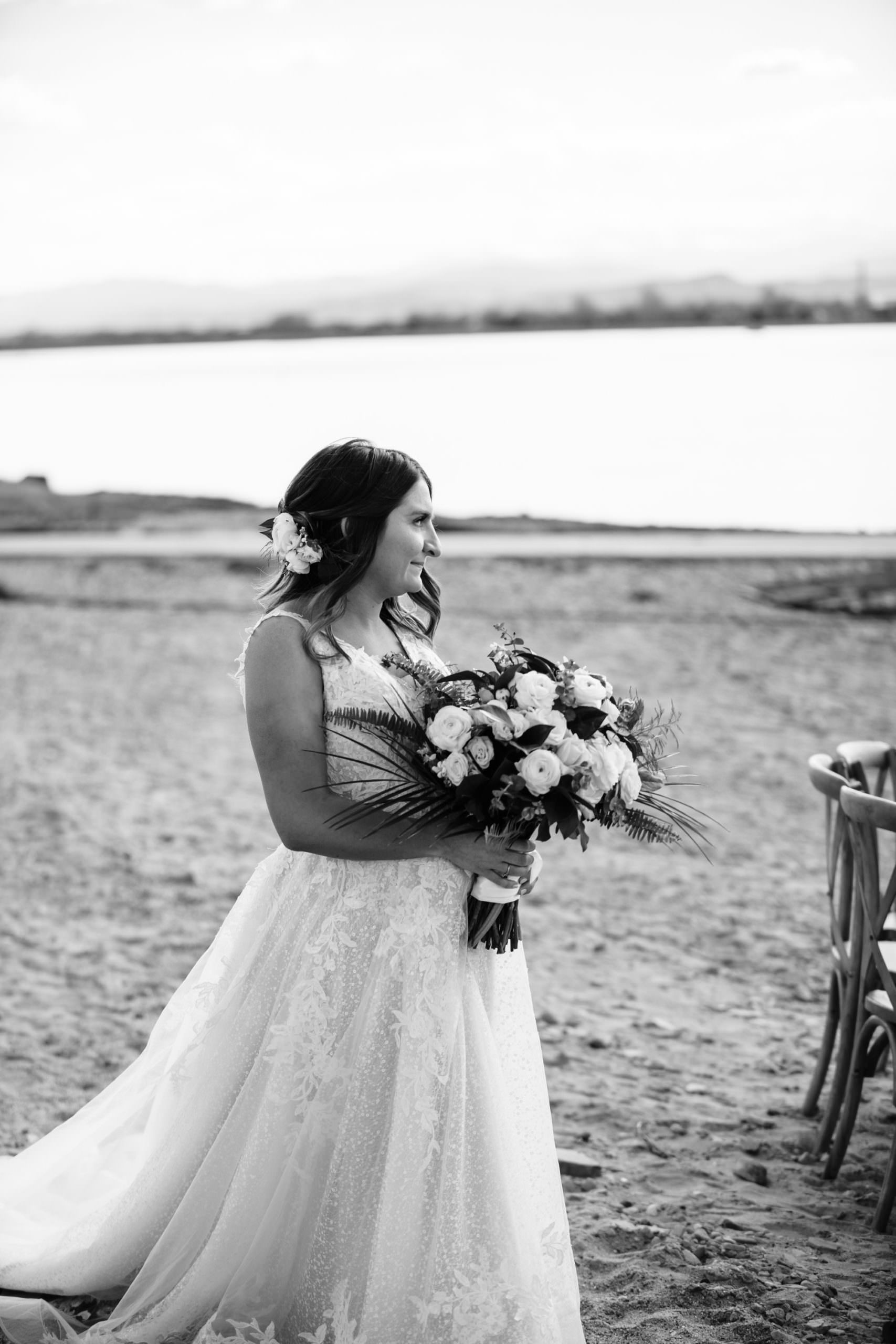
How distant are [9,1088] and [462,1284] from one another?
1.97m

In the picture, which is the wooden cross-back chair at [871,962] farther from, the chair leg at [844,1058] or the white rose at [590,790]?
the white rose at [590,790]

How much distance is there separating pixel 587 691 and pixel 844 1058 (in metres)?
1.58

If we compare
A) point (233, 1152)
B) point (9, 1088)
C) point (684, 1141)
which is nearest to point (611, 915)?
point (684, 1141)

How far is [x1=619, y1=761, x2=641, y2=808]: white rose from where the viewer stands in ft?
7.83

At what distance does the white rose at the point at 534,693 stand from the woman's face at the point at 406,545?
41 cm

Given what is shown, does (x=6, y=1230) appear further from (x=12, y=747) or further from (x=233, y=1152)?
(x=12, y=747)

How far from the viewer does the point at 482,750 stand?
232cm

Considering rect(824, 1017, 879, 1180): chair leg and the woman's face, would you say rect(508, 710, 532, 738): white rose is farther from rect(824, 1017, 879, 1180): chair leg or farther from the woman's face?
rect(824, 1017, 879, 1180): chair leg

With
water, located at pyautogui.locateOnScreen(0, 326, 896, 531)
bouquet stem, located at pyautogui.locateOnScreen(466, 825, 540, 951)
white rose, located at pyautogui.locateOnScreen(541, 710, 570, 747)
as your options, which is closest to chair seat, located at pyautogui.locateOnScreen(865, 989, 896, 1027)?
bouquet stem, located at pyautogui.locateOnScreen(466, 825, 540, 951)

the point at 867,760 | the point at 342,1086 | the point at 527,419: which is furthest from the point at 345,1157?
the point at 527,419

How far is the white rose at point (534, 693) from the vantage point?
234cm

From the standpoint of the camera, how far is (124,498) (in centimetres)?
1716

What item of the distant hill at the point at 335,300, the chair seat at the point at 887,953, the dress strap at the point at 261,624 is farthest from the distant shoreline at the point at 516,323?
the dress strap at the point at 261,624

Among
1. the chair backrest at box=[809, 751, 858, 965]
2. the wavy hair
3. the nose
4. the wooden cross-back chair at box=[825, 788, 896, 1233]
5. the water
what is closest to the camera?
the wavy hair
